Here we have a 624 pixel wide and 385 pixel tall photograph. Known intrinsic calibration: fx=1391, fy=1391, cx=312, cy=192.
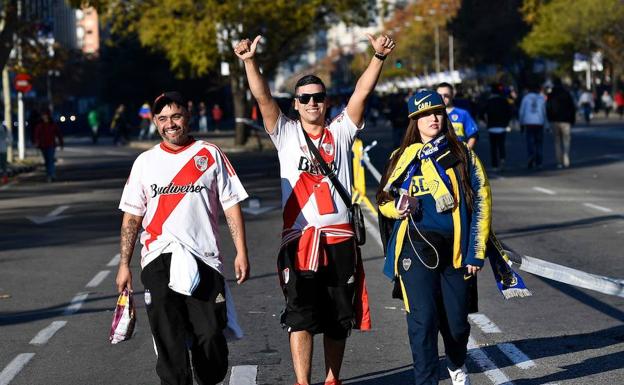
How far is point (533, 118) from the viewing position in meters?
29.8

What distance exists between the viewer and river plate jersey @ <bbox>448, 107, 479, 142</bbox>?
15.4 metres

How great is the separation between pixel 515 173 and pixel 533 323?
19.0m

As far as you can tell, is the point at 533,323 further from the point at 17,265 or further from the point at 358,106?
the point at 17,265

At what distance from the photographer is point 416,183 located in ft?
23.6

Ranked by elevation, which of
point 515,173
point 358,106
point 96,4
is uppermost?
point 96,4

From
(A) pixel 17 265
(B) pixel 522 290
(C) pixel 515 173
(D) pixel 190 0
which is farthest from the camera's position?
(D) pixel 190 0

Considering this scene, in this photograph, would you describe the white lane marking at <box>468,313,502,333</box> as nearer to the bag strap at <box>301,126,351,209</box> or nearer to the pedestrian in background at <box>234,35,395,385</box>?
the pedestrian in background at <box>234,35,395,385</box>

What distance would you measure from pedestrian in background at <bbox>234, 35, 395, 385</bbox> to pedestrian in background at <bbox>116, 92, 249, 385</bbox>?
0.53 metres

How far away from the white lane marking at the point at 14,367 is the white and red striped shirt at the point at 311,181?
234 centimetres

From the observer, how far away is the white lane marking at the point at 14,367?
28.5 ft

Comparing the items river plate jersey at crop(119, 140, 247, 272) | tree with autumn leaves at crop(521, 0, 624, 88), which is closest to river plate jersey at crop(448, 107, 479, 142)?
river plate jersey at crop(119, 140, 247, 272)

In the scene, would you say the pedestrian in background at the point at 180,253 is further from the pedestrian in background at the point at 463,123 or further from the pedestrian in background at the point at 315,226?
the pedestrian in background at the point at 463,123

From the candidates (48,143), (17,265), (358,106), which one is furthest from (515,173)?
(358,106)

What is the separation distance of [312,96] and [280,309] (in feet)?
14.0
